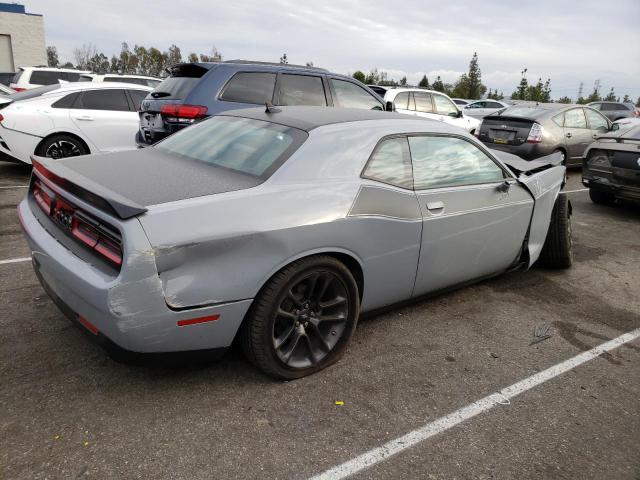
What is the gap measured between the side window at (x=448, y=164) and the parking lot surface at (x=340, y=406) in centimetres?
105

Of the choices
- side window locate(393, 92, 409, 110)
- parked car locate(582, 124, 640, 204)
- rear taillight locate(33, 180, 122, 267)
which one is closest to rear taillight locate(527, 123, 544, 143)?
parked car locate(582, 124, 640, 204)

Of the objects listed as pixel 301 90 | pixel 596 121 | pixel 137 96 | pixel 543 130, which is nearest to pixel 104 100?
pixel 137 96

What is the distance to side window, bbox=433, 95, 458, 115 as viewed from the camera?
37.7 ft

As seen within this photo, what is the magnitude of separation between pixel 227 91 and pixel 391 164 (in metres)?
3.71

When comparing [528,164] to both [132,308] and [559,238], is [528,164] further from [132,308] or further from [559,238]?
[132,308]

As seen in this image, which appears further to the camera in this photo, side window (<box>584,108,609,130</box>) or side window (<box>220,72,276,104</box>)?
side window (<box>584,108,609,130</box>)

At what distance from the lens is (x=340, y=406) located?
2.68m

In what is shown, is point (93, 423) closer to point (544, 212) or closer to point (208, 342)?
point (208, 342)

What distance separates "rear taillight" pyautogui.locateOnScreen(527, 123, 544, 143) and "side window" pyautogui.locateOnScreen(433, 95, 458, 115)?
2445 millimetres

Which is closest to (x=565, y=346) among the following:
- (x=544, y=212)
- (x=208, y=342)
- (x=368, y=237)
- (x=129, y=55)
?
(x=544, y=212)

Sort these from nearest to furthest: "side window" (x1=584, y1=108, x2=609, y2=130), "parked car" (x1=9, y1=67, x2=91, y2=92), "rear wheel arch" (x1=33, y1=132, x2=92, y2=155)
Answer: "rear wheel arch" (x1=33, y1=132, x2=92, y2=155)
"side window" (x1=584, y1=108, x2=609, y2=130)
"parked car" (x1=9, y1=67, x2=91, y2=92)

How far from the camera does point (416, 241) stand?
324 centimetres

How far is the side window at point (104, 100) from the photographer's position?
777 cm

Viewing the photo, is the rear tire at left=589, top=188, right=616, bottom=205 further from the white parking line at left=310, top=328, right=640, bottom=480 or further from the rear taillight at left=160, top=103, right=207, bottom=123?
the rear taillight at left=160, top=103, right=207, bottom=123
